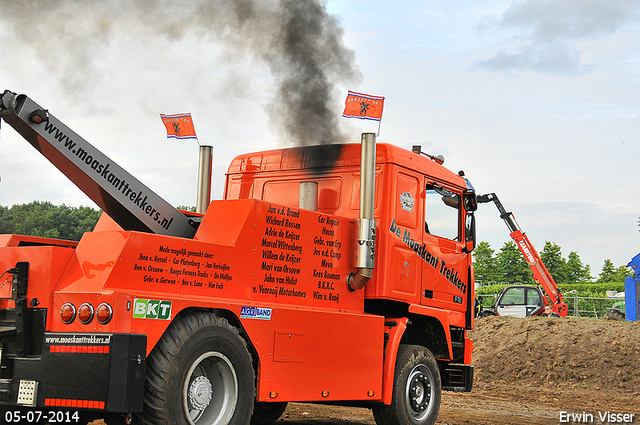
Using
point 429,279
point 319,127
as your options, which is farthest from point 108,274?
point 319,127

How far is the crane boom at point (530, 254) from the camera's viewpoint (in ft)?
77.0

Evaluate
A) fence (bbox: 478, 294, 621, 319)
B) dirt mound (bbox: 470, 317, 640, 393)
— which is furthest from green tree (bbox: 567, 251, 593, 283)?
dirt mound (bbox: 470, 317, 640, 393)

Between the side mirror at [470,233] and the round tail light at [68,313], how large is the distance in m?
6.03

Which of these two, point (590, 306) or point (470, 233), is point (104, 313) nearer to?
point (470, 233)

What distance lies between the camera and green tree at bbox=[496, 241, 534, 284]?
2667 inches

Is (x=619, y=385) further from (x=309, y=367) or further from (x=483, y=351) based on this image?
(x=309, y=367)

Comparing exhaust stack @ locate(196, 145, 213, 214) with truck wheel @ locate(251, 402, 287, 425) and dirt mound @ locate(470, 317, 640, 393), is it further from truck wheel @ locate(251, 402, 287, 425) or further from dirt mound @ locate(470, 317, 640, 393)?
dirt mound @ locate(470, 317, 640, 393)

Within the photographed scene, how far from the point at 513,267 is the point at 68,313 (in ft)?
216

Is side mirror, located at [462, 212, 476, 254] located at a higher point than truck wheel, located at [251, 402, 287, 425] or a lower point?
higher

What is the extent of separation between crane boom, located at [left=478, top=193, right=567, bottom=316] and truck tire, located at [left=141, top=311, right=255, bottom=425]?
16.7m

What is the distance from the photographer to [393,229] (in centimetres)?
868

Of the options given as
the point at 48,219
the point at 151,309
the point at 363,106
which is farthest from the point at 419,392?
the point at 48,219

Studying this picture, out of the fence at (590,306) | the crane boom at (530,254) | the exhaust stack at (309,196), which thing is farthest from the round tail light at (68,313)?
the fence at (590,306)

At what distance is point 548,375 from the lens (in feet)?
56.2
